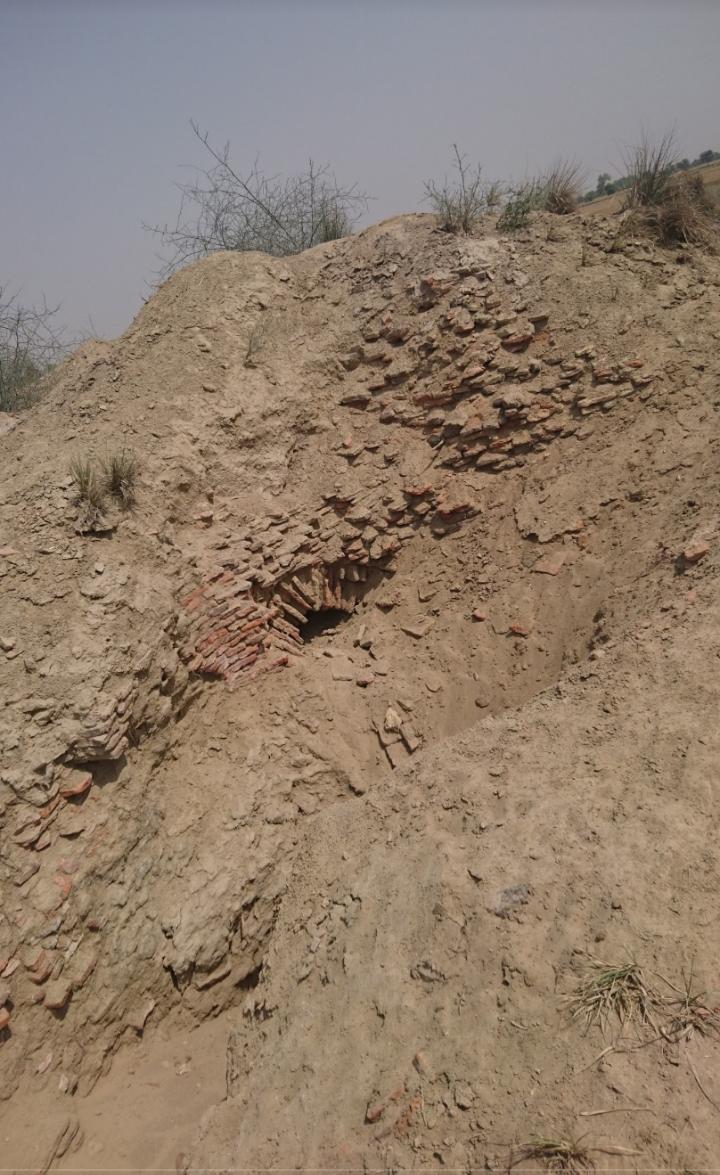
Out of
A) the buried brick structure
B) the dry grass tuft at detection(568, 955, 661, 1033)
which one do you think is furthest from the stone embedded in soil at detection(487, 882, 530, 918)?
the buried brick structure

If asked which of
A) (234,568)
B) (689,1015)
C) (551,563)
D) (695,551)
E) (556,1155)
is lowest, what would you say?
(556,1155)

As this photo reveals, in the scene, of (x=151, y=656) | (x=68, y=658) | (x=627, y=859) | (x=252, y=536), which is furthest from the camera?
(x=252, y=536)

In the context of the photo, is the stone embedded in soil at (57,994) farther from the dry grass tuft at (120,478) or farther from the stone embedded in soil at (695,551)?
the stone embedded in soil at (695,551)

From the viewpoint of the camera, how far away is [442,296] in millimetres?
5629

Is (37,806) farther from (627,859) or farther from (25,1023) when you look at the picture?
(627,859)

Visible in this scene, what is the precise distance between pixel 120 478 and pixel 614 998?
3991mm

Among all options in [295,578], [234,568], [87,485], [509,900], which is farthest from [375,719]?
[87,485]

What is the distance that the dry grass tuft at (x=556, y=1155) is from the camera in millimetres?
2166

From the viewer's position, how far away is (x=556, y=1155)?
2.22m

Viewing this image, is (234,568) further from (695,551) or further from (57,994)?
(695,551)

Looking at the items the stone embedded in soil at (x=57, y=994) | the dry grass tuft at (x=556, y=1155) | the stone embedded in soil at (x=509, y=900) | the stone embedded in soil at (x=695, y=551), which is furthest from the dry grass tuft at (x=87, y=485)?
the dry grass tuft at (x=556, y=1155)

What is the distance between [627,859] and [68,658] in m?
3.13

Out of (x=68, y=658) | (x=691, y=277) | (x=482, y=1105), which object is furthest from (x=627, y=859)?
(x=691, y=277)

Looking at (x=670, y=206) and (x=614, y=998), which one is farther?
(x=670, y=206)
